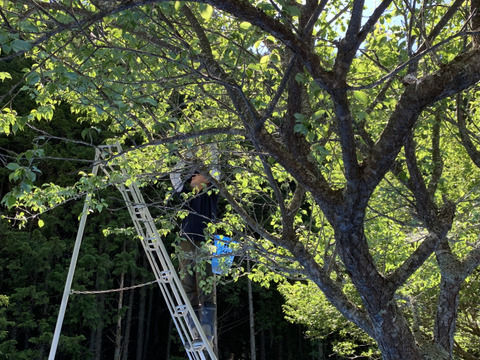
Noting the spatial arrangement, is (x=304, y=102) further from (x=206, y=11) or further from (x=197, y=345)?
(x=197, y=345)

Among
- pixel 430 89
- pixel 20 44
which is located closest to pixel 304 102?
pixel 430 89

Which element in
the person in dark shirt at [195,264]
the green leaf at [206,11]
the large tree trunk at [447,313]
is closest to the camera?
the green leaf at [206,11]

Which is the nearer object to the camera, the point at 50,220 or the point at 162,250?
the point at 162,250

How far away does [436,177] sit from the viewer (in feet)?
15.9

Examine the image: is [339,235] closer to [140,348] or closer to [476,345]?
[476,345]

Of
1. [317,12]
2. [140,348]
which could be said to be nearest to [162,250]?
[317,12]

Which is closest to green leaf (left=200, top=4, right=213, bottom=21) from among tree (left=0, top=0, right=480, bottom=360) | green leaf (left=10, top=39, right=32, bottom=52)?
tree (left=0, top=0, right=480, bottom=360)

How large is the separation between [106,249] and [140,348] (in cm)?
346

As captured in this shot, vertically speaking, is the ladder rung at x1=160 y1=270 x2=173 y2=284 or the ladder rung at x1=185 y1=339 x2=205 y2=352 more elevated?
the ladder rung at x1=160 y1=270 x2=173 y2=284

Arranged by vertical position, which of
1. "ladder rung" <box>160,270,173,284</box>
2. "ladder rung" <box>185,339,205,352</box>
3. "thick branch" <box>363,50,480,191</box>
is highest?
"thick branch" <box>363,50,480,191</box>

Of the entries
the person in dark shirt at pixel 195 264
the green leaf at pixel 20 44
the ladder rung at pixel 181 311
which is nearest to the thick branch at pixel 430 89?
the green leaf at pixel 20 44

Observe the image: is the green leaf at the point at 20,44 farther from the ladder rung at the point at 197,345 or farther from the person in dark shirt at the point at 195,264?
the ladder rung at the point at 197,345

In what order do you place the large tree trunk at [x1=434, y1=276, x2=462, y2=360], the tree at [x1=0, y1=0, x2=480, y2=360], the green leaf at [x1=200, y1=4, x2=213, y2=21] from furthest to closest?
the large tree trunk at [x1=434, y1=276, x2=462, y2=360] → the tree at [x1=0, y1=0, x2=480, y2=360] → the green leaf at [x1=200, y1=4, x2=213, y2=21]

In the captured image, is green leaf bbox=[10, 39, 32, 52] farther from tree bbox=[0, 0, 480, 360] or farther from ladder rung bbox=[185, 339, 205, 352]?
ladder rung bbox=[185, 339, 205, 352]
